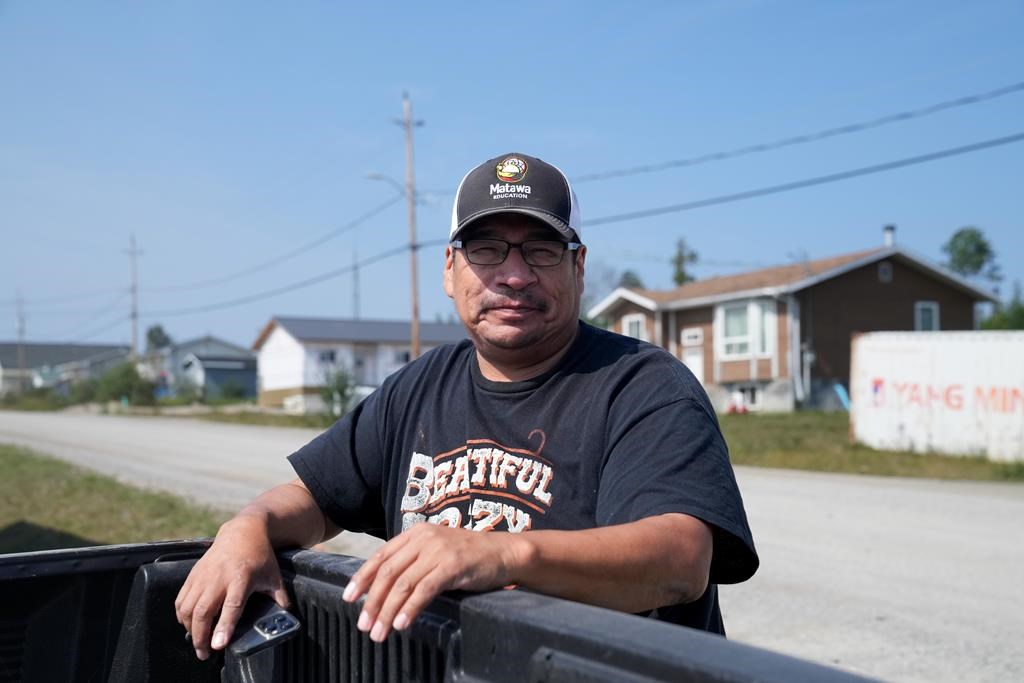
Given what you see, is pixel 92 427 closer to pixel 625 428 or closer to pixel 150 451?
pixel 150 451

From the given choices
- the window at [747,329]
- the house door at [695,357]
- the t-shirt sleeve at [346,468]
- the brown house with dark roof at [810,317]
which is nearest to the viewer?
the t-shirt sleeve at [346,468]

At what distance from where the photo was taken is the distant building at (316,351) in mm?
52625

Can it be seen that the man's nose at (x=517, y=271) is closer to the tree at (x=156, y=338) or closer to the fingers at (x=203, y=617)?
the fingers at (x=203, y=617)

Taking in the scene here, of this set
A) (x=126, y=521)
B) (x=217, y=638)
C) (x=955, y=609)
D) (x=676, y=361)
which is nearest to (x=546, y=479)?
(x=676, y=361)

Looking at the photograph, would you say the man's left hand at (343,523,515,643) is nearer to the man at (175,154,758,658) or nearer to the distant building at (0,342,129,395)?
the man at (175,154,758,658)

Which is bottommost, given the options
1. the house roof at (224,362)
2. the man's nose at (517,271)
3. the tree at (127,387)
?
the tree at (127,387)

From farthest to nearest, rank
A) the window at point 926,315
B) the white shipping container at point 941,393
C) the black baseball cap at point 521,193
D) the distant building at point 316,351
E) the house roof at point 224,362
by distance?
the house roof at point 224,362
the distant building at point 316,351
the window at point 926,315
the white shipping container at point 941,393
the black baseball cap at point 521,193

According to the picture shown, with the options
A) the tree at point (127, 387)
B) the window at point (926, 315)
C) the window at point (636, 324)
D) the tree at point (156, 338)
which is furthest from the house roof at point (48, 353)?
the window at point (926, 315)

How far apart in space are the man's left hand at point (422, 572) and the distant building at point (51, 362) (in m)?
101

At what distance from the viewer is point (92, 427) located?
94.9ft

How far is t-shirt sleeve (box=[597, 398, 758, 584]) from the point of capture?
5.57 feet

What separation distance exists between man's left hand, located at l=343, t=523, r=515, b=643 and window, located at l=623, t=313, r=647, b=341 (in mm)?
36114

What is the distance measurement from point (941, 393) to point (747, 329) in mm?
15967

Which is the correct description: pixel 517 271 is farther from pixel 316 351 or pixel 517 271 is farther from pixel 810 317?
pixel 316 351
